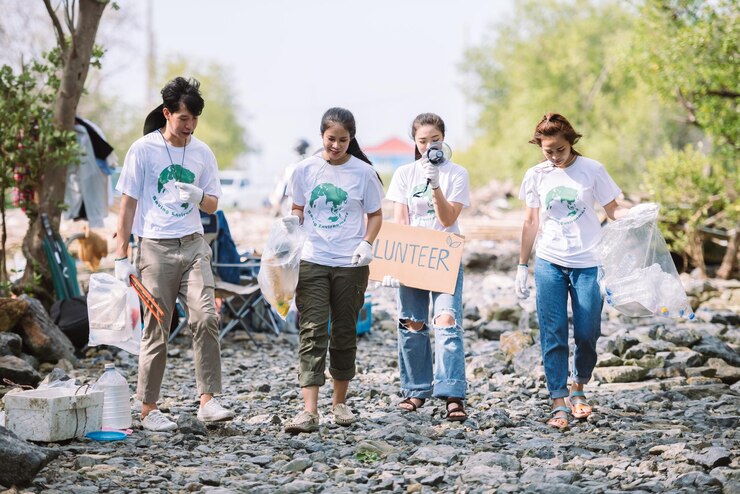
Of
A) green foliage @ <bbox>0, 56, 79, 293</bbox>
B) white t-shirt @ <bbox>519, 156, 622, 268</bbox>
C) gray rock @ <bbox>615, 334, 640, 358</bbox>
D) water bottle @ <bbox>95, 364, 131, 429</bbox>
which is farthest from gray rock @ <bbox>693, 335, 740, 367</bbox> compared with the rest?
green foliage @ <bbox>0, 56, 79, 293</bbox>

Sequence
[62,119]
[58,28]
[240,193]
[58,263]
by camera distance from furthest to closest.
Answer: [240,193]
[62,119]
[58,263]
[58,28]

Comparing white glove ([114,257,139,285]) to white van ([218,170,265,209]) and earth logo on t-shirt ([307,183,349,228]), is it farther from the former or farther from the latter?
white van ([218,170,265,209])

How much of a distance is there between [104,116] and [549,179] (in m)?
45.2

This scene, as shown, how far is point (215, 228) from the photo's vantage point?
8930mm

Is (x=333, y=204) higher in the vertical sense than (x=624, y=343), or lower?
higher

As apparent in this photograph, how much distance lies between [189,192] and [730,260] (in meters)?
11.0

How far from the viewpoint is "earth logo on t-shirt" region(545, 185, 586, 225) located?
5.82 metres

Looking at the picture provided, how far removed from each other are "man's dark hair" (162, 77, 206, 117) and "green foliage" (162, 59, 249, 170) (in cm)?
5844

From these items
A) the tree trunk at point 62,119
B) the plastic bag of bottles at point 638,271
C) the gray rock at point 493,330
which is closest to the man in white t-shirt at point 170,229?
the plastic bag of bottles at point 638,271

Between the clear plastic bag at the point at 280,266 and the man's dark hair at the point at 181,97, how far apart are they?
815 mm

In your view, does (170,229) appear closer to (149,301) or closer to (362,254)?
(149,301)

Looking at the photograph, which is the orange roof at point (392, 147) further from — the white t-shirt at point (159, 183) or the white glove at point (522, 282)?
the white t-shirt at point (159, 183)

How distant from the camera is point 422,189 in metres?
6.19

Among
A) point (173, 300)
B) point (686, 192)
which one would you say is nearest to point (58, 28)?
point (173, 300)
